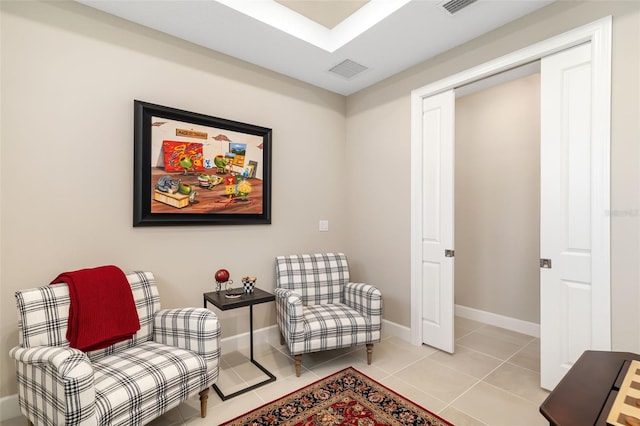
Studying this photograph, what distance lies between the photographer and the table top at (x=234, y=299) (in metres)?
2.38

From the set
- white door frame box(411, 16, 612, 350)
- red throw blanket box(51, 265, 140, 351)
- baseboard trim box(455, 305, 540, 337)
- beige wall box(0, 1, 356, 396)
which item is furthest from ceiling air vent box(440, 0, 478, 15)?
baseboard trim box(455, 305, 540, 337)

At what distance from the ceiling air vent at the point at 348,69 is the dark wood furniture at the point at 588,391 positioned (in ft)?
9.24

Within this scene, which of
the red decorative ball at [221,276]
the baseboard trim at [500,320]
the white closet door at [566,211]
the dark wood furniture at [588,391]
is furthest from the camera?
the baseboard trim at [500,320]

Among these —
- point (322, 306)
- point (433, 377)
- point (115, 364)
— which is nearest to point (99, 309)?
point (115, 364)

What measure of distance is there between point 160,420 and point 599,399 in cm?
227

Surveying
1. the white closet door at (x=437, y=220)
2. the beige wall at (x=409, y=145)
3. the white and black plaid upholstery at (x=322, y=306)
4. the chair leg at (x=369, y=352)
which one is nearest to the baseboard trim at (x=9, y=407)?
the white and black plaid upholstery at (x=322, y=306)

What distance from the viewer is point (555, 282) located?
7.38 feet

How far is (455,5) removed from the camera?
2.26m

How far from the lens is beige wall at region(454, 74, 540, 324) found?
3.42 metres

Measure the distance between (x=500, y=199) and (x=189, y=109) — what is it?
344 cm

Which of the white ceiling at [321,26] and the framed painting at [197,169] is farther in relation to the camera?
the framed painting at [197,169]

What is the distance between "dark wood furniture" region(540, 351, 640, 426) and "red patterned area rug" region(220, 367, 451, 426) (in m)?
0.97

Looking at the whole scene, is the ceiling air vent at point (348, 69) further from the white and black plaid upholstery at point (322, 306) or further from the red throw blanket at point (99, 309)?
the red throw blanket at point (99, 309)

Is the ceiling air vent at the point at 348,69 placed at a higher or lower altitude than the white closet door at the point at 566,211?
higher
